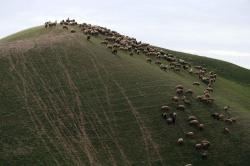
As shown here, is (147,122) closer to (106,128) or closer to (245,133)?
(106,128)


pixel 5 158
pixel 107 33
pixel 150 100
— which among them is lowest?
pixel 5 158

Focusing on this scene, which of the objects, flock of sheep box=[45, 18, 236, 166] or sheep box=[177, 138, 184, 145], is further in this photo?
flock of sheep box=[45, 18, 236, 166]

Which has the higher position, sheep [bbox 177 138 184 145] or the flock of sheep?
the flock of sheep

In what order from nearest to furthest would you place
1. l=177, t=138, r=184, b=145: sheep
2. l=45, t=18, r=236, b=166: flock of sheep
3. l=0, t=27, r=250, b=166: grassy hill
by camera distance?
l=0, t=27, r=250, b=166: grassy hill < l=177, t=138, r=184, b=145: sheep < l=45, t=18, r=236, b=166: flock of sheep

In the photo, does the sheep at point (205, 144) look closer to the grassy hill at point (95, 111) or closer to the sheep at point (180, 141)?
the grassy hill at point (95, 111)

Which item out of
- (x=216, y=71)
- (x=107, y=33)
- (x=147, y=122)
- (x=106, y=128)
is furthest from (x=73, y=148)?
(x=216, y=71)

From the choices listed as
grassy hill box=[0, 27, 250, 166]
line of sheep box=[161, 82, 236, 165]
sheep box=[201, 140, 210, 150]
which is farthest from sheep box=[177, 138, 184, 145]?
sheep box=[201, 140, 210, 150]

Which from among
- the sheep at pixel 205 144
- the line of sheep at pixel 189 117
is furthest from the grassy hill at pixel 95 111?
the sheep at pixel 205 144

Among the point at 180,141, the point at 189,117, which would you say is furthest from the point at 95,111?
the point at 189,117

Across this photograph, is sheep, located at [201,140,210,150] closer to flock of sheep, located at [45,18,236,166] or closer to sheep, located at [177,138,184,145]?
flock of sheep, located at [45,18,236,166]
